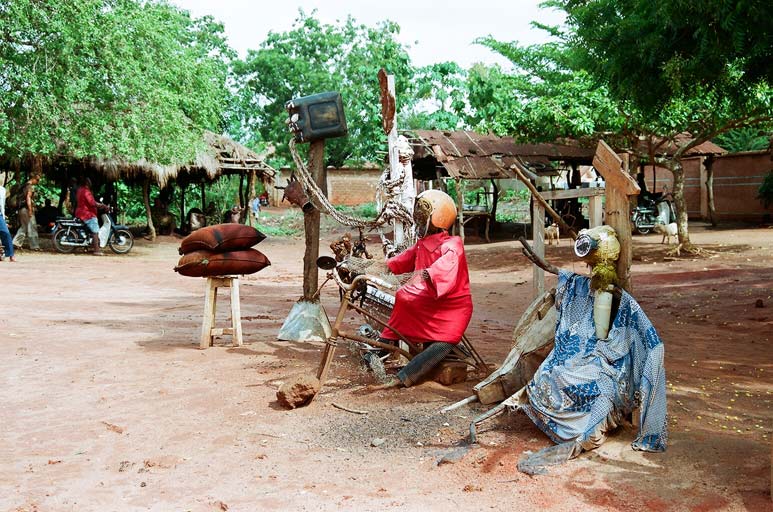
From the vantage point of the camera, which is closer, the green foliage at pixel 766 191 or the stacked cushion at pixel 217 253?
the stacked cushion at pixel 217 253

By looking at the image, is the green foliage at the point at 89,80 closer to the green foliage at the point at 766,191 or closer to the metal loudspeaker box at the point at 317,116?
the metal loudspeaker box at the point at 317,116

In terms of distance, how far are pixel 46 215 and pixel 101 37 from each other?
27.3ft

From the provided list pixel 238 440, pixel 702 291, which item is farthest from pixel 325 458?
pixel 702 291

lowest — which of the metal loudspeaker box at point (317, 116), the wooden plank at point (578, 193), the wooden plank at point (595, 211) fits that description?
the wooden plank at point (595, 211)

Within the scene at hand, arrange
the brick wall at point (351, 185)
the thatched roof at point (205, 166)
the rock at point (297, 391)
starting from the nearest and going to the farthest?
the rock at point (297, 391), the thatched roof at point (205, 166), the brick wall at point (351, 185)

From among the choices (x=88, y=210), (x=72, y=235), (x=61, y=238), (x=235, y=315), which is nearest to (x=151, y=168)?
(x=88, y=210)

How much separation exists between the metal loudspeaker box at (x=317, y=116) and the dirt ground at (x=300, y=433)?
2.14m

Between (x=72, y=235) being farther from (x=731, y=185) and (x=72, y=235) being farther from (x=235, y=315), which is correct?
(x=731, y=185)

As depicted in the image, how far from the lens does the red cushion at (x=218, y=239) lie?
24.1 feet

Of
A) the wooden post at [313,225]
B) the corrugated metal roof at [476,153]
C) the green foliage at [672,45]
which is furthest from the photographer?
the corrugated metal roof at [476,153]

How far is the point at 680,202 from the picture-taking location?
15562 millimetres

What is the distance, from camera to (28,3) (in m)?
15.2

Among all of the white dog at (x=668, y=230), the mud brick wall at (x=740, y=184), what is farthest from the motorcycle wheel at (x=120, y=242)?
the mud brick wall at (x=740, y=184)

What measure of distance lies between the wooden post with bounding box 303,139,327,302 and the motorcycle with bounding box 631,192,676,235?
50.1ft
